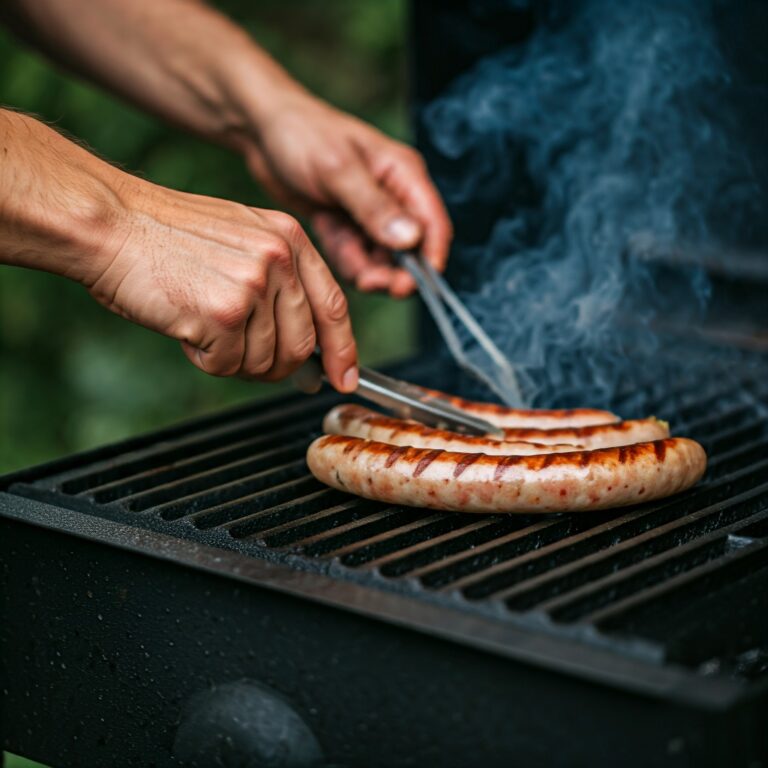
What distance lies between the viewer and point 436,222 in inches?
130

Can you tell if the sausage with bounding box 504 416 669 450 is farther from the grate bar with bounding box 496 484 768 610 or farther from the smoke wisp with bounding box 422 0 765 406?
the smoke wisp with bounding box 422 0 765 406

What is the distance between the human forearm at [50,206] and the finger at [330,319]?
1.24ft

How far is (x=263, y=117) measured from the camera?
11.1 feet

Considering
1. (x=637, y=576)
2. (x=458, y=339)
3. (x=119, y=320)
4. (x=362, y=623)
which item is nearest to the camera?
(x=362, y=623)

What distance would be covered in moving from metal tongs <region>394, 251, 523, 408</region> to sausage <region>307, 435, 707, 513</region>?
716mm

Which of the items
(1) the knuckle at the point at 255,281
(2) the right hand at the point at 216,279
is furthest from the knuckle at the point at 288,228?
(1) the knuckle at the point at 255,281

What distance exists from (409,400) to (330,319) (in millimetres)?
324

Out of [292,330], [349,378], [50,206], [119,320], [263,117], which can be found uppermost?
[263,117]

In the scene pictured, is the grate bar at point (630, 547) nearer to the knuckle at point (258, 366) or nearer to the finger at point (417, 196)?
the knuckle at point (258, 366)

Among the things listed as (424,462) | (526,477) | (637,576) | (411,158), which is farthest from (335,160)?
(637,576)

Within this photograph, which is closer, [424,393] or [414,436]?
[414,436]

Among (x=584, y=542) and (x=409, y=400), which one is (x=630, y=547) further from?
(x=409, y=400)

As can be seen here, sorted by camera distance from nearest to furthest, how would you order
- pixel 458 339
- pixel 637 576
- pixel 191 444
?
1. pixel 637 576
2. pixel 191 444
3. pixel 458 339

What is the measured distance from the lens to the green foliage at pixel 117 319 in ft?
20.2
